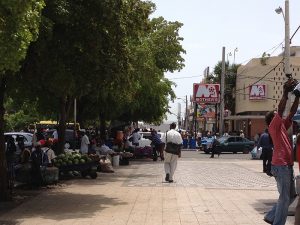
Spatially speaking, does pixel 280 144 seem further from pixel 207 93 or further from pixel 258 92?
pixel 207 93

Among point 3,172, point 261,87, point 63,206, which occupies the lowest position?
point 63,206

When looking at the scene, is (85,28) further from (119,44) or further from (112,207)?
(112,207)

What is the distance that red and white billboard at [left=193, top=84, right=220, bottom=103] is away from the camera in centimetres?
6119

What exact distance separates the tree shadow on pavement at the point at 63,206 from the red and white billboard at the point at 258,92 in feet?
147

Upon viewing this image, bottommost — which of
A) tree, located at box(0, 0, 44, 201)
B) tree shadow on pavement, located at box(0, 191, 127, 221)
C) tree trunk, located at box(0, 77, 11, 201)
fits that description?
tree shadow on pavement, located at box(0, 191, 127, 221)

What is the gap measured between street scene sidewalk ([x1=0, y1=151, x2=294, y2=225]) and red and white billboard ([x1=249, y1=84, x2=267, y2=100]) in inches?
1541

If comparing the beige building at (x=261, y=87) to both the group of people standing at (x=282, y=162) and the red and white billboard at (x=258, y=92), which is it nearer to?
the red and white billboard at (x=258, y=92)

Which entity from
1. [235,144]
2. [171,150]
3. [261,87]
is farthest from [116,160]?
[261,87]

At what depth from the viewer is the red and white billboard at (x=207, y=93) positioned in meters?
61.2

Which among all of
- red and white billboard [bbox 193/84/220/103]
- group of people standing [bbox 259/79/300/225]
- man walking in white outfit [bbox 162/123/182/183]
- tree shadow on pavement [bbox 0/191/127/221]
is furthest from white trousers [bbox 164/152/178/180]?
red and white billboard [bbox 193/84/220/103]

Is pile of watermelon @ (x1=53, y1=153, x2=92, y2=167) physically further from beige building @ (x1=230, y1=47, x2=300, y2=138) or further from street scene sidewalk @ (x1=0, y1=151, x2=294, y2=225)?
beige building @ (x1=230, y1=47, x2=300, y2=138)

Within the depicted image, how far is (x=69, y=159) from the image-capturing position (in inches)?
680

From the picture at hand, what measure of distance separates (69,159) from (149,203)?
5.65 metres

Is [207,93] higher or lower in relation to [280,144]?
higher
